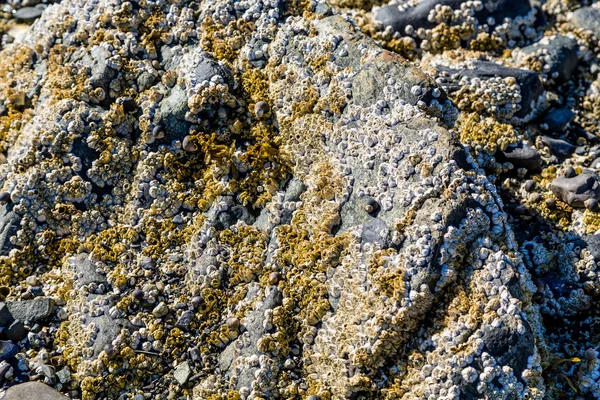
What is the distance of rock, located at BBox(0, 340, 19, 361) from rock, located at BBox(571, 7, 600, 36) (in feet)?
20.0

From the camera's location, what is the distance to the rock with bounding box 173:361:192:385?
4535 millimetres

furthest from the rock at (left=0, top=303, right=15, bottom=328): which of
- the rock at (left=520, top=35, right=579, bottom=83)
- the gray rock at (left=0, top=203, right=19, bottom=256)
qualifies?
the rock at (left=520, top=35, right=579, bottom=83)

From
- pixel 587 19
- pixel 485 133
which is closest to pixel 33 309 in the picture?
pixel 485 133

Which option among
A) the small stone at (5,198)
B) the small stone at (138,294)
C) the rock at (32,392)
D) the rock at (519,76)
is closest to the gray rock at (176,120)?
the small stone at (138,294)

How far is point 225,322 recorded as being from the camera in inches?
184

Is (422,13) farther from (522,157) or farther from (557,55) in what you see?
(522,157)

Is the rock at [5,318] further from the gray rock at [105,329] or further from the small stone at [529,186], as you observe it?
the small stone at [529,186]

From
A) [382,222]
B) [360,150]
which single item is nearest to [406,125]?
[360,150]

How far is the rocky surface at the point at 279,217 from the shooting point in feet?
14.2

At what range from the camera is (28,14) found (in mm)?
7586

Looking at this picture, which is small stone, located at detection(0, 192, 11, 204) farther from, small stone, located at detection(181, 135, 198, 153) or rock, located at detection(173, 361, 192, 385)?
rock, located at detection(173, 361, 192, 385)

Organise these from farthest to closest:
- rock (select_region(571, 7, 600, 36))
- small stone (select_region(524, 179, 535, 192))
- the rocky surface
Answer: rock (select_region(571, 7, 600, 36))
small stone (select_region(524, 179, 535, 192))
the rocky surface

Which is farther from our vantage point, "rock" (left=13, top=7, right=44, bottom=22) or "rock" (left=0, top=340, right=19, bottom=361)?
"rock" (left=13, top=7, right=44, bottom=22)

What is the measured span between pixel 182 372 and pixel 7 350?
1.32 m
